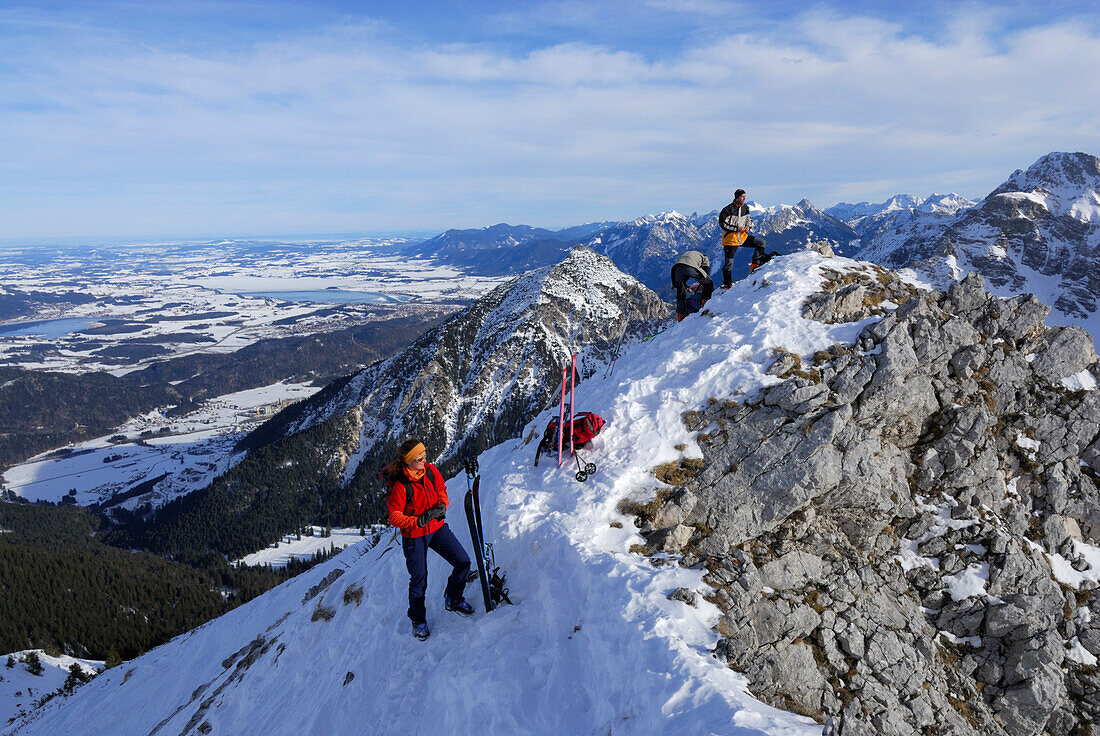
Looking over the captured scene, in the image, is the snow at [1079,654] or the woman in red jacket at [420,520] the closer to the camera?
the woman in red jacket at [420,520]

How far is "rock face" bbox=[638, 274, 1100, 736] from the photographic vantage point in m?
12.7

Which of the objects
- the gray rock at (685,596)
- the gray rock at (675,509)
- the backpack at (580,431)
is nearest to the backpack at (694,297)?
the backpack at (580,431)

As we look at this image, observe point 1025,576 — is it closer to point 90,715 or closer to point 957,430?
point 957,430

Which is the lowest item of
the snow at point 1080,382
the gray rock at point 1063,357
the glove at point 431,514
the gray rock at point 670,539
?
the gray rock at point 670,539

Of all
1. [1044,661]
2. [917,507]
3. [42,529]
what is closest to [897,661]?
[1044,661]

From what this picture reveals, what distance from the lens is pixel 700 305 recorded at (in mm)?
27281

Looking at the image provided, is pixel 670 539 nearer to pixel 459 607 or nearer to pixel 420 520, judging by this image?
pixel 459 607

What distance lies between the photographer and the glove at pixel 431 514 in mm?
12844

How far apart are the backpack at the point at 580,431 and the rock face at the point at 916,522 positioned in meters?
3.32

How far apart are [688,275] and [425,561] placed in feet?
63.7

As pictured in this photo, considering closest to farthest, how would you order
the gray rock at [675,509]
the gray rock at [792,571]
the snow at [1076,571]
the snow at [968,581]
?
the gray rock at [792,571], the snow at [968,581], the gray rock at [675,509], the snow at [1076,571]

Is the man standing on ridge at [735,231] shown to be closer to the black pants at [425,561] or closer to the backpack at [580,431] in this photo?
the backpack at [580,431]

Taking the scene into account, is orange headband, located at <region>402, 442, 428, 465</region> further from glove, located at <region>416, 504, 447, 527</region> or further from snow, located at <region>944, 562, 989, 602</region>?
snow, located at <region>944, 562, 989, 602</region>

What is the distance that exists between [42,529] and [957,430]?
26982cm
